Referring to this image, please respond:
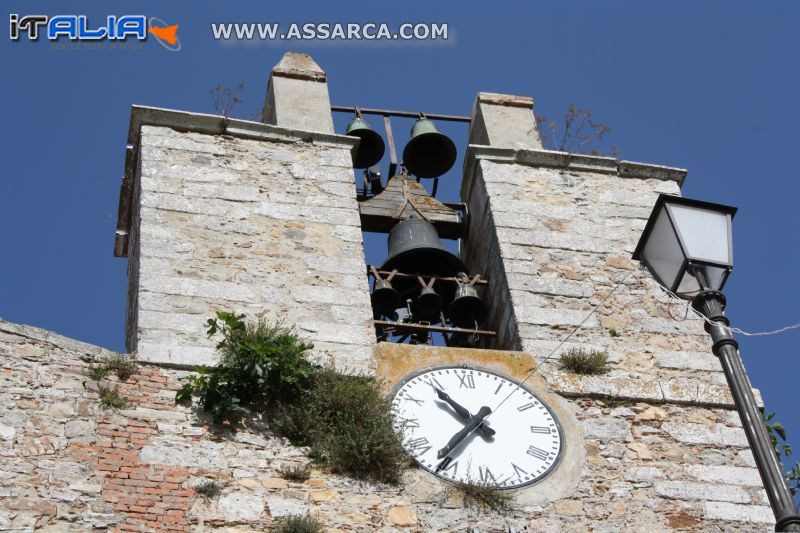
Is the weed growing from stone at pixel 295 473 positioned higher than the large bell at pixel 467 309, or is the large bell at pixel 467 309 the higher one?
the large bell at pixel 467 309

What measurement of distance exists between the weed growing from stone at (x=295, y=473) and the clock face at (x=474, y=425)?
24.7 inches

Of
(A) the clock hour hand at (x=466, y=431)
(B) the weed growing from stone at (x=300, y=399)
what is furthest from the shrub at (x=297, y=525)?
(A) the clock hour hand at (x=466, y=431)

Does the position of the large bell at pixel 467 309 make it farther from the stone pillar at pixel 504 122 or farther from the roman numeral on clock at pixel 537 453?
the roman numeral on clock at pixel 537 453

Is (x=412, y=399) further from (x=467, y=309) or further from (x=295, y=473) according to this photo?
(x=467, y=309)

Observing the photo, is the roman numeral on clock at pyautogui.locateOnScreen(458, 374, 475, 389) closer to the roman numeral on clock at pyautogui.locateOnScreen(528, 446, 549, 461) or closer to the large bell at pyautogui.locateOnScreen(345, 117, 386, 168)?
the roman numeral on clock at pyautogui.locateOnScreen(528, 446, 549, 461)

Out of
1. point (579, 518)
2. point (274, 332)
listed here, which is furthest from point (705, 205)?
point (274, 332)

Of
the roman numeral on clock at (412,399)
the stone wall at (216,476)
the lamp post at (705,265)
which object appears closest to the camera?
the lamp post at (705,265)

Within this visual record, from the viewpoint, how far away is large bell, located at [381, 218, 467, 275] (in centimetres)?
993

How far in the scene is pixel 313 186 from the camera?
384 inches

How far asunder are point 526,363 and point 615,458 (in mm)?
884

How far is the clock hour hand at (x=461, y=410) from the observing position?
8172mm

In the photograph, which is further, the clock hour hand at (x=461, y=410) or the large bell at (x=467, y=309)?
the large bell at (x=467, y=309)

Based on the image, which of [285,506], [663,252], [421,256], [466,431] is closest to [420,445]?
[466,431]

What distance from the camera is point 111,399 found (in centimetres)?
761
